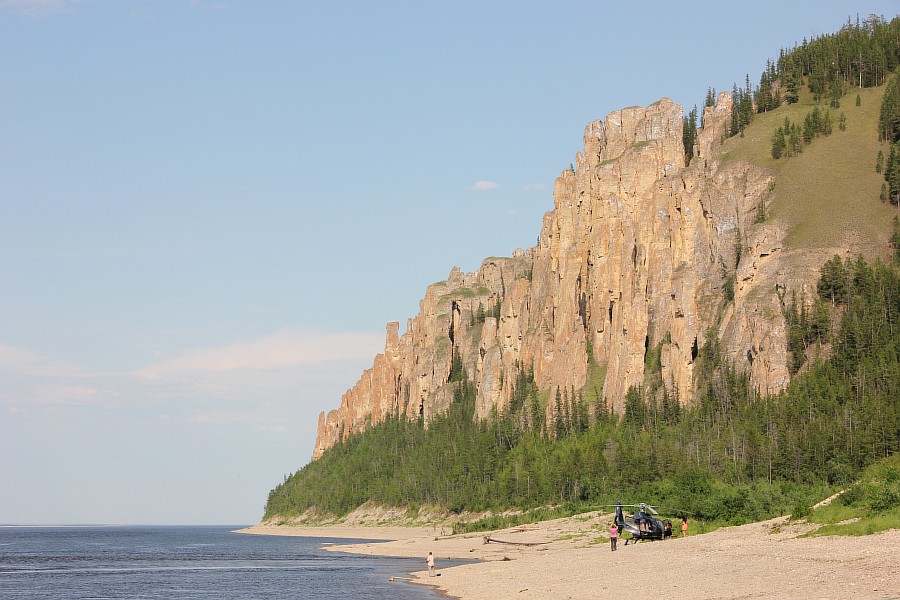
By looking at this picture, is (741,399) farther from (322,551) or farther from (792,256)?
(322,551)

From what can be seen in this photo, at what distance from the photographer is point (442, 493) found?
18962cm

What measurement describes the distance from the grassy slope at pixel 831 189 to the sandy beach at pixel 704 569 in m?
89.1

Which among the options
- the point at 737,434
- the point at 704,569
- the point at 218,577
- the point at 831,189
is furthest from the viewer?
the point at 831,189

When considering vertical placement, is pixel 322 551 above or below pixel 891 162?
below

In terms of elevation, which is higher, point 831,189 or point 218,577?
point 831,189

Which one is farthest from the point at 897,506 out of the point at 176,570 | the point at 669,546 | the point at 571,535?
the point at 176,570

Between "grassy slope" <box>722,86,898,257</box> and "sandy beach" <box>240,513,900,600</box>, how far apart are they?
292 feet

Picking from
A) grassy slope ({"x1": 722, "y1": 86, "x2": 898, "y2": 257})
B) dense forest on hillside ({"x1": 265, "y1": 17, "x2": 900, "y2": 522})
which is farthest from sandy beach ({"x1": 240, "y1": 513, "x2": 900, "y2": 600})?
grassy slope ({"x1": 722, "y1": 86, "x2": 898, "y2": 257})

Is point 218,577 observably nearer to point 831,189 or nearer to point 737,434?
point 737,434

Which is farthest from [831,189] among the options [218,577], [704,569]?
[704,569]

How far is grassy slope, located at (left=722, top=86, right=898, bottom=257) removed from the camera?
524ft

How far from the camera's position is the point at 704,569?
52.5 meters

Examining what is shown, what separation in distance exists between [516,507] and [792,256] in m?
54.7

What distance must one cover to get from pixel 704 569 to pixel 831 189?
A: 13254cm
